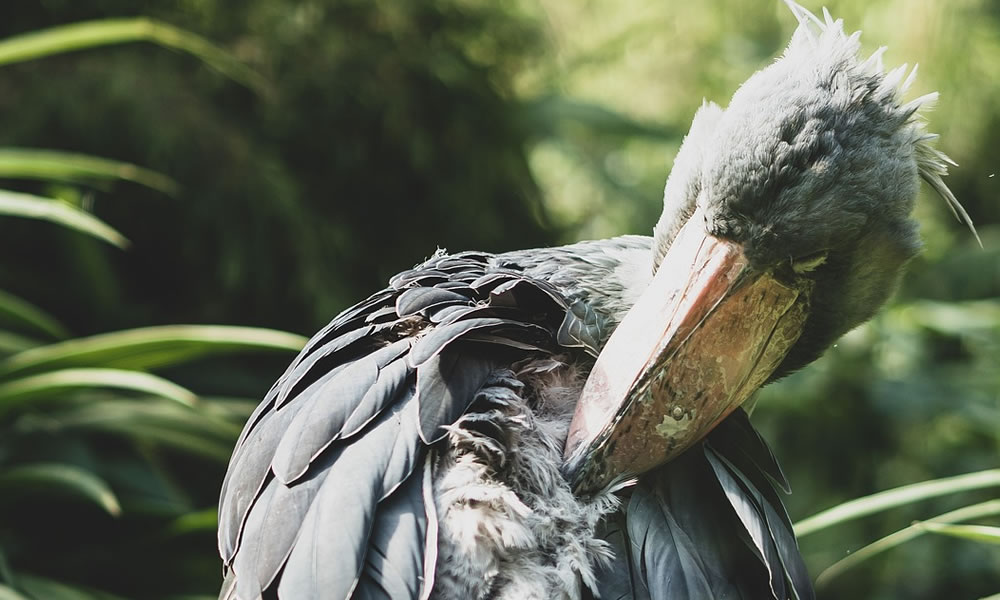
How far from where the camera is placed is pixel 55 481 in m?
2.41

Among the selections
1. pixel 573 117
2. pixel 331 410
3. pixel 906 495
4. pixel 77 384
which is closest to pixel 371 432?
pixel 331 410

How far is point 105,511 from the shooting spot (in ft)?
8.91

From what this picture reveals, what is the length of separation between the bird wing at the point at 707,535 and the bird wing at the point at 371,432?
0.80 ft

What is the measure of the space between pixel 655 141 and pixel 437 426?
126 inches

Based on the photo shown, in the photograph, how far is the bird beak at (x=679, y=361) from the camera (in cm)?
141

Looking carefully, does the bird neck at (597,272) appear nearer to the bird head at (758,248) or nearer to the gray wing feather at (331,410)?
the bird head at (758,248)

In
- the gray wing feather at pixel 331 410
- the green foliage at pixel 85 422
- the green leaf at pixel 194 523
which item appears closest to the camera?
the gray wing feather at pixel 331 410

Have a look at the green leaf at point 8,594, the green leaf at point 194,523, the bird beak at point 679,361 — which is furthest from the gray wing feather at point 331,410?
the green leaf at point 194,523

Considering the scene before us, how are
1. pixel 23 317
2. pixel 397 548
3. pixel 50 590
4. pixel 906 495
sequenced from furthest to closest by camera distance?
pixel 23 317 < pixel 50 590 < pixel 906 495 < pixel 397 548

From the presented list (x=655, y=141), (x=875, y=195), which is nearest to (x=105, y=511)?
(x=875, y=195)

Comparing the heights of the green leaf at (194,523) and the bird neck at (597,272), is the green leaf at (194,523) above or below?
above

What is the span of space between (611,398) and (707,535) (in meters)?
0.23

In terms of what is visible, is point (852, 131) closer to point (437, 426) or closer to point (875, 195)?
point (875, 195)

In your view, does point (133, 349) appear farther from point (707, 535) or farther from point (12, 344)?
point (707, 535)
